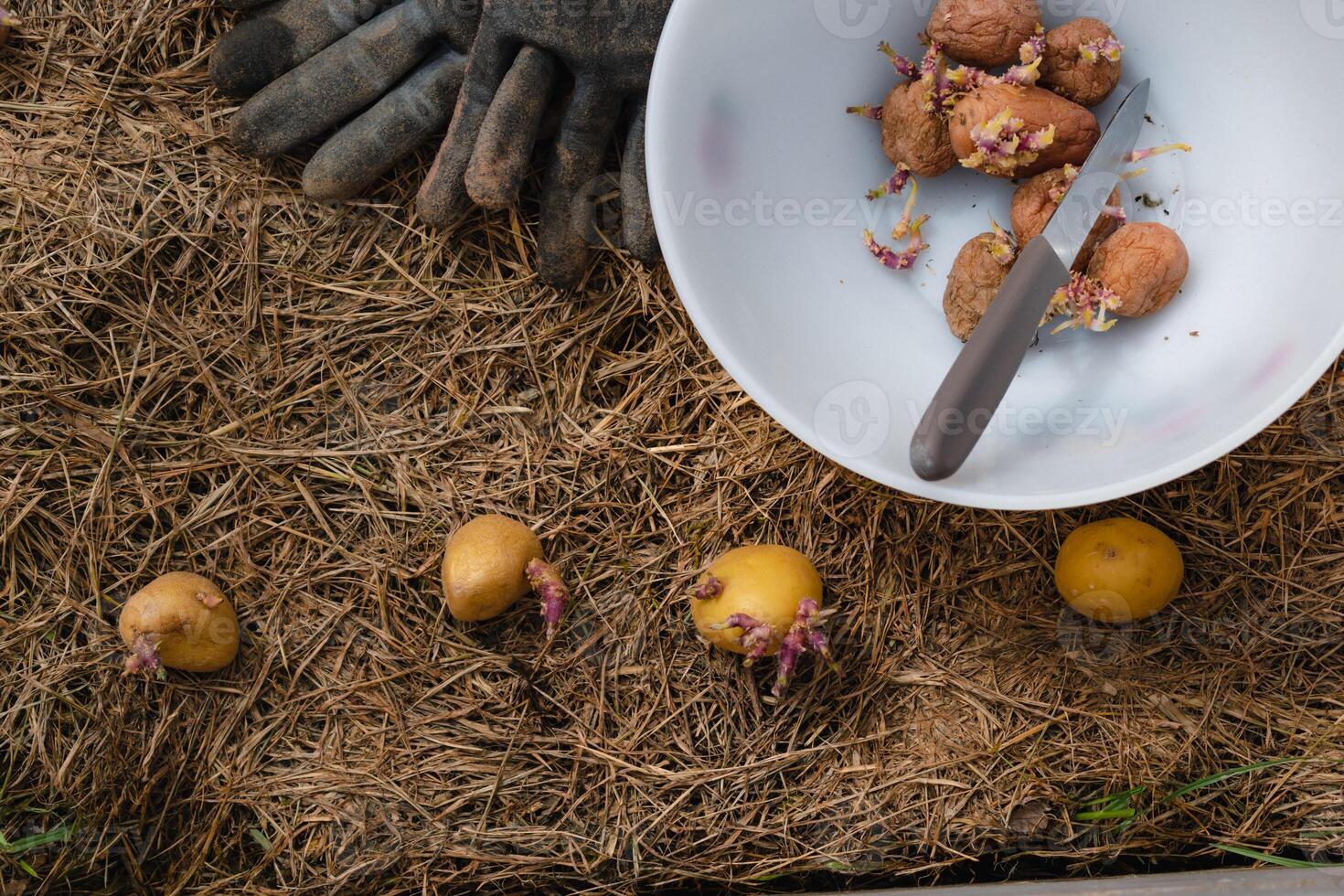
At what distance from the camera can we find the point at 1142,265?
969 mm

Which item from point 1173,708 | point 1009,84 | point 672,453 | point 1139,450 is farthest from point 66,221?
point 1173,708

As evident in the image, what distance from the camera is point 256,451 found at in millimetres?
1206

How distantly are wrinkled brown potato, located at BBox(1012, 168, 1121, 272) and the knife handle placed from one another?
0.08 metres

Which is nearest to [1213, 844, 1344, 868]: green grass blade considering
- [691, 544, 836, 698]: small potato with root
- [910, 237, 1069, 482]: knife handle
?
[691, 544, 836, 698]: small potato with root

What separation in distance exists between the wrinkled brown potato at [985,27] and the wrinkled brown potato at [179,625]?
100cm

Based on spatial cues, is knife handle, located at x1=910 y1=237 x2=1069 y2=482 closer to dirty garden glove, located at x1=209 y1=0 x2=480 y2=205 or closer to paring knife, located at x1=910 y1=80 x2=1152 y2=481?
paring knife, located at x1=910 y1=80 x2=1152 y2=481

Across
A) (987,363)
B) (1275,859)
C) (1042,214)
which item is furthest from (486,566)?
(1275,859)

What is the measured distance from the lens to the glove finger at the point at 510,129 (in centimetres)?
108

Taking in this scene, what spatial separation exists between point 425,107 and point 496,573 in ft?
1.77

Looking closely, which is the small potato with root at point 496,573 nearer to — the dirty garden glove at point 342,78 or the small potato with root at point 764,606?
the small potato with root at point 764,606

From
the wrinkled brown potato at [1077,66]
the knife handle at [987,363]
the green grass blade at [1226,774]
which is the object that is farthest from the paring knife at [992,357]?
the green grass blade at [1226,774]

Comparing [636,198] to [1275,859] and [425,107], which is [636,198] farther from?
[1275,859]

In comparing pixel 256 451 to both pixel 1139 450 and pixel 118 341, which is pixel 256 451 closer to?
pixel 118 341

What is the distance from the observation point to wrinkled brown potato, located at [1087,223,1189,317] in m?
0.97
